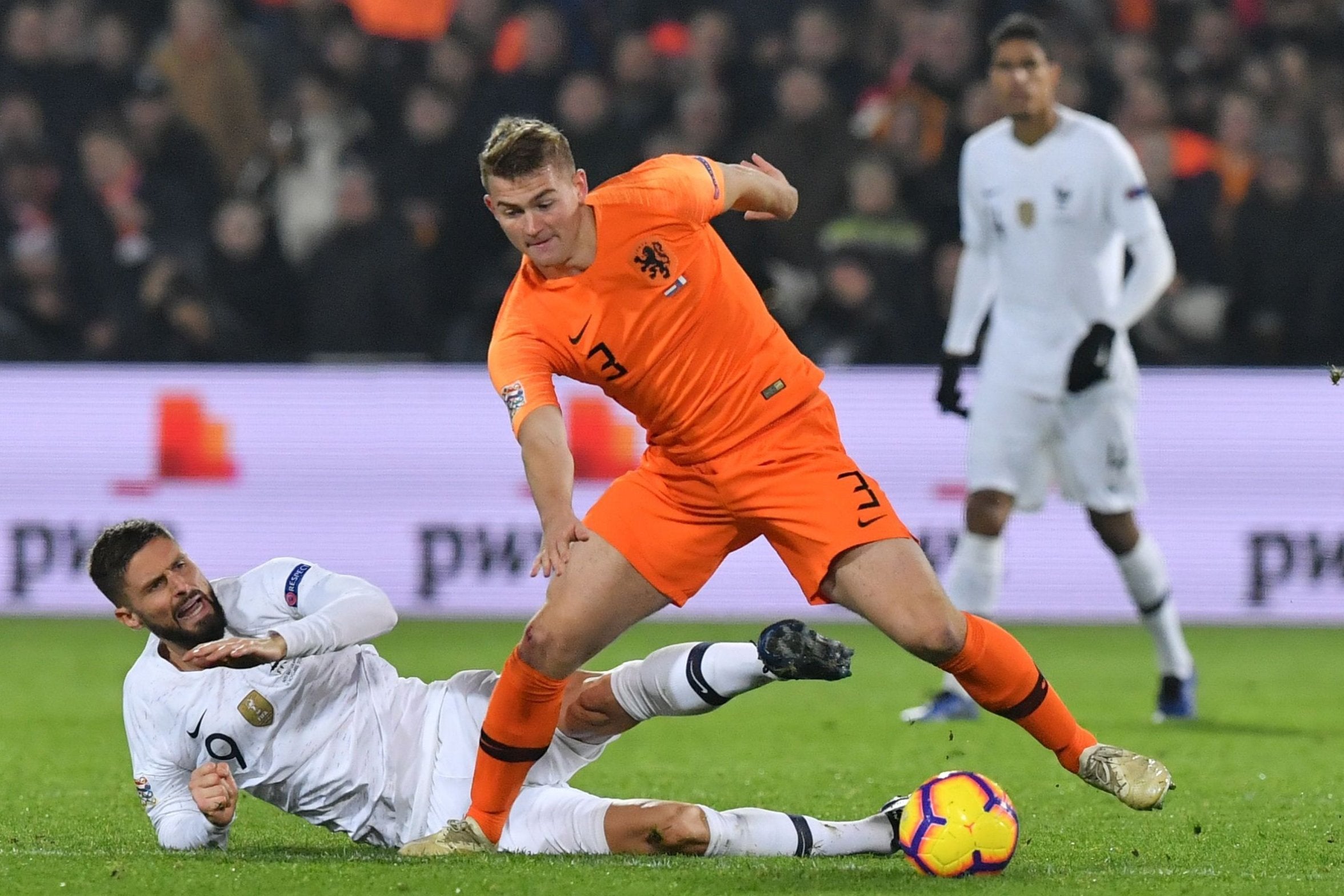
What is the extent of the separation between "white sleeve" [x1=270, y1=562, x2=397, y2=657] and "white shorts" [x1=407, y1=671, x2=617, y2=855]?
404mm

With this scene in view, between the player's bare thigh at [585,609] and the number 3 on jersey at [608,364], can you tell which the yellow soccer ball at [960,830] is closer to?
the player's bare thigh at [585,609]

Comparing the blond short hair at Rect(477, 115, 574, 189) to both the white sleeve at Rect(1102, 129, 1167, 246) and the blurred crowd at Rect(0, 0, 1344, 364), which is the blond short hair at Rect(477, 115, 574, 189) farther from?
the blurred crowd at Rect(0, 0, 1344, 364)

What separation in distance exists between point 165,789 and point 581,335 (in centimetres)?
152

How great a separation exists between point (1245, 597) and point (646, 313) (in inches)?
252

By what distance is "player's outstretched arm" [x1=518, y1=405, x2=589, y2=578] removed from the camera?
15.2 feet

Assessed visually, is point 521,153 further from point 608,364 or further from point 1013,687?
point 1013,687

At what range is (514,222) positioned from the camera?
4871mm

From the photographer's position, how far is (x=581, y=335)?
5004 mm

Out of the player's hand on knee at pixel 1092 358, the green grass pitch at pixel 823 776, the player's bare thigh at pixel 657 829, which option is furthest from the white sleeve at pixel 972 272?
the player's bare thigh at pixel 657 829

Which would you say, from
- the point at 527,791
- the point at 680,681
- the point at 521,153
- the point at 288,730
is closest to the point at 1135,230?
the point at 680,681

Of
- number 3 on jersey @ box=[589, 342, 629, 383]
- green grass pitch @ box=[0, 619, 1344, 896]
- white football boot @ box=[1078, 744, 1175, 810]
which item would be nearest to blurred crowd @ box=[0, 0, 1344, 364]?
green grass pitch @ box=[0, 619, 1344, 896]

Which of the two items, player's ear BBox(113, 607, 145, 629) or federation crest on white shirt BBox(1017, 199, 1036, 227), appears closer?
player's ear BBox(113, 607, 145, 629)

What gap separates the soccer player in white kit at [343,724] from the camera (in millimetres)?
4832

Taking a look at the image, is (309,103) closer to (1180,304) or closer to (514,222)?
(1180,304)
